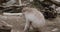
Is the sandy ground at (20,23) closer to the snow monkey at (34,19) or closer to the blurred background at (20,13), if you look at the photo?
the blurred background at (20,13)

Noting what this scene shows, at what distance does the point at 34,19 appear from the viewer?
4.91 m

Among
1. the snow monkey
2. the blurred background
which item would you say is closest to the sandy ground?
the blurred background

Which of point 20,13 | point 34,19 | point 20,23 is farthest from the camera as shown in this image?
point 20,13

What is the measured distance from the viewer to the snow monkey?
474 cm

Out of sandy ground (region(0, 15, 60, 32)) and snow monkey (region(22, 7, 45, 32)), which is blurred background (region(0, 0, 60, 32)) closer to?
sandy ground (region(0, 15, 60, 32))

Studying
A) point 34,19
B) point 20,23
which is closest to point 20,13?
point 20,23

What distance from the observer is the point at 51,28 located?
19.0 feet

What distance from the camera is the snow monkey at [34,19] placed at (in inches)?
186

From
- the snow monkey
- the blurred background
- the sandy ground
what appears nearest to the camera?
the snow monkey

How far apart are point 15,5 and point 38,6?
975mm

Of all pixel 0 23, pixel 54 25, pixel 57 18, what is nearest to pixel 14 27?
pixel 0 23

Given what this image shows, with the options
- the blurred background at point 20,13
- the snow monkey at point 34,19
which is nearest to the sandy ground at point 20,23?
the blurred background at point 20,13

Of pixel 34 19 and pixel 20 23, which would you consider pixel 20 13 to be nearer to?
pixel 20 23

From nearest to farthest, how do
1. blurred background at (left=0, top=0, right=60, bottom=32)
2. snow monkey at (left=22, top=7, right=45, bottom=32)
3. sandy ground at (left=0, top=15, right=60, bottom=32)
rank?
snow monkey at (left=22, top=7, right=45, bottom=32) < sandy ground at (left=0, top=15, right=60, bottom=32) < blurred background at (left=0, top=0, right=60, bottom=32)
